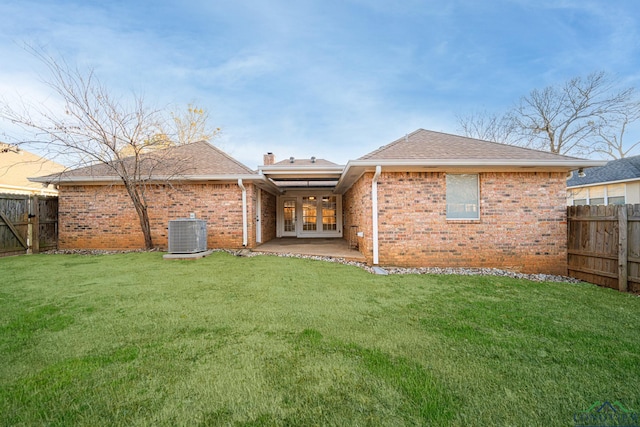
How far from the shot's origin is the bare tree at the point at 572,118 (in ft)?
53.1

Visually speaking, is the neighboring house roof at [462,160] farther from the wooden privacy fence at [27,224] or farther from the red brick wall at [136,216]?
the wooden privacy fence at [27,224]

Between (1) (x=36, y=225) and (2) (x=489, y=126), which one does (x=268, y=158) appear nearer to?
(1) (x=36, y=225)

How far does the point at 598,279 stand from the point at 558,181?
8.20ft

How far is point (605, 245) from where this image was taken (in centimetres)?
563

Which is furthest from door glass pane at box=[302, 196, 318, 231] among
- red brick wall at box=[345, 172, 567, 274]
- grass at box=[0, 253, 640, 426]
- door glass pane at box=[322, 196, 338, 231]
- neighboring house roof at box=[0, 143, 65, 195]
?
neighboring house roof at box=[0, 143, 65, 195]

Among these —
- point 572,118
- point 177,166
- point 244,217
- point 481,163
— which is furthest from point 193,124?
point 572,118

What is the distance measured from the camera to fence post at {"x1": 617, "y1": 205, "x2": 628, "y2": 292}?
507 centimetres

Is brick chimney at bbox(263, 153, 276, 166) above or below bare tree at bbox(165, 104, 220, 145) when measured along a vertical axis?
below

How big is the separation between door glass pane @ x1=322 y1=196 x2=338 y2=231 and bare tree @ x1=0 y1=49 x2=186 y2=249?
782 centimetres

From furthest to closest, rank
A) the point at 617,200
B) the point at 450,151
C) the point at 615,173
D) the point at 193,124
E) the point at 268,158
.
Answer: the point at 193,124 < the point at 615,173 < the point at 268,158 < the point at 617,200 < the point at 450,151

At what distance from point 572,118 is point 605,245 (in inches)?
678

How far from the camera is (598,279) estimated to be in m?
5.76

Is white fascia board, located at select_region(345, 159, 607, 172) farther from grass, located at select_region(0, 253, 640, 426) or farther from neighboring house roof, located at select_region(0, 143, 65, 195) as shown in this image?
neighboring house roof, located at select_region(0, 143, 65, 195)

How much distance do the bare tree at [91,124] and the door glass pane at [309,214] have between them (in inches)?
286
